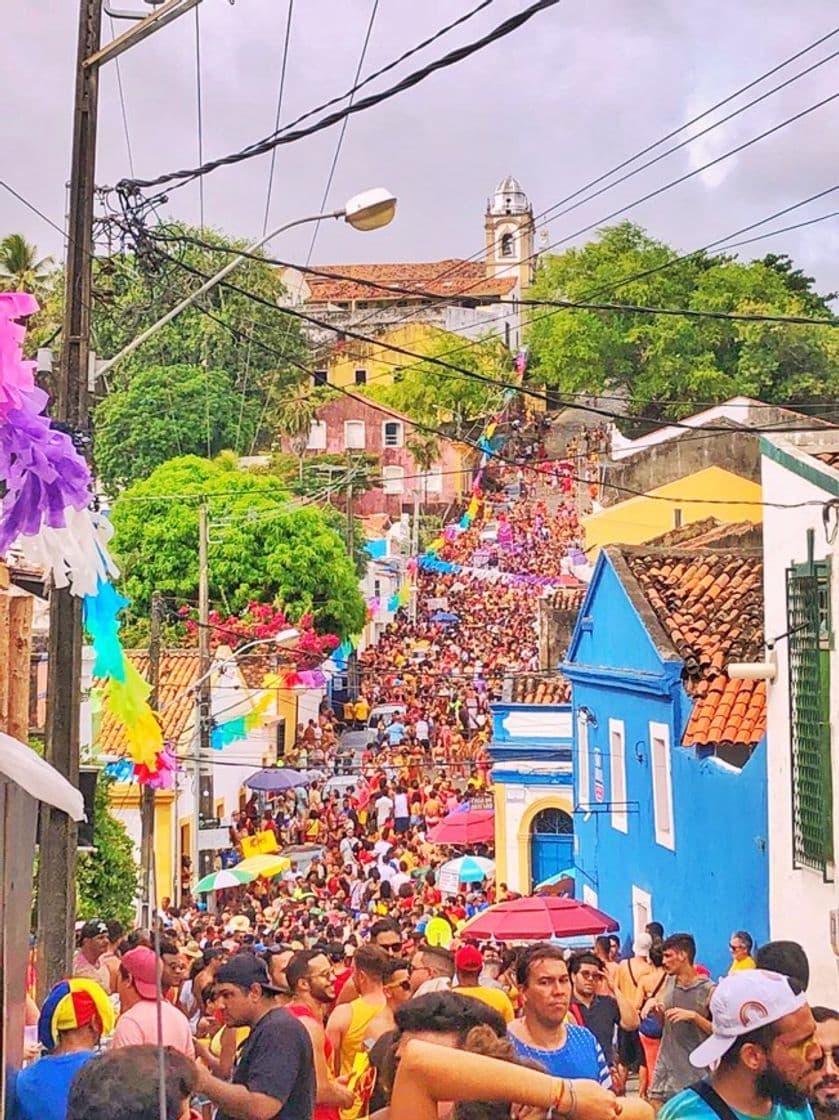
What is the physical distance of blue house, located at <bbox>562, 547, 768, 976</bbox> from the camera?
49.7 feet

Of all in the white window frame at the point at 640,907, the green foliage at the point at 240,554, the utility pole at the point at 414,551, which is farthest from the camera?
the utility pole at the point at 414,551

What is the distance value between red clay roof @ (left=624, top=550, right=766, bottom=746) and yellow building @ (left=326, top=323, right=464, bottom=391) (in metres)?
70.6

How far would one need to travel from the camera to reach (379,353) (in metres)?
95.9

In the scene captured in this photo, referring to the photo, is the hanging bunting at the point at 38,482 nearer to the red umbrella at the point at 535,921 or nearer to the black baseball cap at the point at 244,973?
the black baseball cap at the point at 244,973

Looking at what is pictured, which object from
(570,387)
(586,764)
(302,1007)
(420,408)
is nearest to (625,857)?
(586,764)

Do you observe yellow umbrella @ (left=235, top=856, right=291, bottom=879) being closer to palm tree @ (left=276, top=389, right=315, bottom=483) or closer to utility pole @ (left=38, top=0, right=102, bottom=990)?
utility pole @ (left=38, top=0, right=102, bottom=990)

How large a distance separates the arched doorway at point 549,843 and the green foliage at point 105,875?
7.41 meters

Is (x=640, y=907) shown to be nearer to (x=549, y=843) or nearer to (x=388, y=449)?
(x=549, y=843)

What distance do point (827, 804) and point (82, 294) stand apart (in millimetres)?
6469

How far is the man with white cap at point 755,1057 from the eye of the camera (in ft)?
12.7

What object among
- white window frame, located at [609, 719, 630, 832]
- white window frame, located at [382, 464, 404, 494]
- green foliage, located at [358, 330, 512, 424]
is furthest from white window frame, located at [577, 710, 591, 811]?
green foliage, located at [358, 330, 512, 424]

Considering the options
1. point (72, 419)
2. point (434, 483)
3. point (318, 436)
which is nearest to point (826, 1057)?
point (72, 419)

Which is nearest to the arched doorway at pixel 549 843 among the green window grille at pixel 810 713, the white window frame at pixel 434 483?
the green window grille at pixel 810 713

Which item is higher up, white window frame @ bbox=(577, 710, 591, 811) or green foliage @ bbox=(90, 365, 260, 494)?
green foliage @ bbox=(90, 365, 260, 494)
